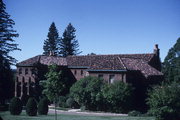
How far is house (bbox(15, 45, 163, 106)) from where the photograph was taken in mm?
35375

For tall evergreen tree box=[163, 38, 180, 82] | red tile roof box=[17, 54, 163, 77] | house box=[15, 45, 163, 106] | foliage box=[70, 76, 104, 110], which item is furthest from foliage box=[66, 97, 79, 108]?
tall evergreen tree box=[163, 38, 180, 82]

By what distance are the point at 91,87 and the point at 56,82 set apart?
13.2 meters

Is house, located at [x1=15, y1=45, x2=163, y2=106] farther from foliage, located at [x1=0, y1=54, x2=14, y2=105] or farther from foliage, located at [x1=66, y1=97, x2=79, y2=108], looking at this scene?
foliage, located at [x1=66, y1=97, x2=79, y2=108]

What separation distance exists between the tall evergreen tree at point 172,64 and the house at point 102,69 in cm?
908

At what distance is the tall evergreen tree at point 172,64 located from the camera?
50844mm

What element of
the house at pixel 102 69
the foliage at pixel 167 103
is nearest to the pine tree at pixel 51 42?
the house at pixel 102 69

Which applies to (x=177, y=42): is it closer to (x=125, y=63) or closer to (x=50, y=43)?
(x=125, y=63)

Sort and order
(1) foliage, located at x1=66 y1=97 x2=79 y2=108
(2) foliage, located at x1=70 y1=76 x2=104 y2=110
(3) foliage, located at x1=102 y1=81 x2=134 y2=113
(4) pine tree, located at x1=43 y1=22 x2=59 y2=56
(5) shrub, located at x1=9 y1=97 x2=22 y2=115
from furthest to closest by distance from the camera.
Answer: (4) pine tree, located at x1=43 y1=22 x2=59 y2=56 → (1) foliage, located at x1=66 y1=97 x2=79 y2=108 → (2) foliage, located at x1=70 y1=76 x2=104 y2=110 → (3) foliage, located at x1=102 y1=81 x2=134 y2=113 → (5) shrub, located at x1=9 y1=97 x2=22 y2=115

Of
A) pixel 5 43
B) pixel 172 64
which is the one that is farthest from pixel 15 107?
pixel 172 64

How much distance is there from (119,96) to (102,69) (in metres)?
7.00

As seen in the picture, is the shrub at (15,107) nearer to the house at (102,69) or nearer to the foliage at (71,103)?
the house at (102,69)

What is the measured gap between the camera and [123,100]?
100 feet

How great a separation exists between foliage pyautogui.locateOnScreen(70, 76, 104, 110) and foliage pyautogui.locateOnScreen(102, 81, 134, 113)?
A: 1488 mm

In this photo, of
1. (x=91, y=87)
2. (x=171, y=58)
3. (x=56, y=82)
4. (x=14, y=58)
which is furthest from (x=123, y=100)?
(x=171, y=58)
